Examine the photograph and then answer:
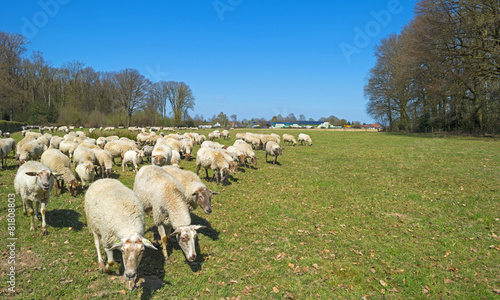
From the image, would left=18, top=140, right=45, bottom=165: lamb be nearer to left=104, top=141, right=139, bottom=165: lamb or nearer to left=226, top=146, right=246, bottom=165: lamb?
left=104, top=141, right=139, bottom=165: lamb

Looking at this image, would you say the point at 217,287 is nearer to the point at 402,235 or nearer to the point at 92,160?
the point at 402,235

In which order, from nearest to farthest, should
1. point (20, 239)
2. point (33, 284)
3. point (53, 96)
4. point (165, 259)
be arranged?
1. point (33, 284)
2. point (165, 259)
3. point (20, 239)
4. point (53, 96)

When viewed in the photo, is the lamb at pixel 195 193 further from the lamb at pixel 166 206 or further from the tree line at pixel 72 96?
the tree line at pixel 72 96

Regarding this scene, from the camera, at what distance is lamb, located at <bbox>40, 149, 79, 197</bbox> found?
9820 millimetres

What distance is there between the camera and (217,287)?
5.24 metres

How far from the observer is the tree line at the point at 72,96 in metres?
52.6

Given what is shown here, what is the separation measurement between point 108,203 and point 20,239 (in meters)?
3.50

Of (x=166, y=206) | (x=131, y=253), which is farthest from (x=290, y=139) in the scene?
(x=131, y=253)

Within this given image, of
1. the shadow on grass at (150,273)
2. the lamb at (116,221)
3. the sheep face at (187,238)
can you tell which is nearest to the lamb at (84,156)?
the lamb at (116,221)

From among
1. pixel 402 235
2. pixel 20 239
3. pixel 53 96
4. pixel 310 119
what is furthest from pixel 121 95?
pixel 310 119

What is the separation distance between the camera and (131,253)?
4.53m

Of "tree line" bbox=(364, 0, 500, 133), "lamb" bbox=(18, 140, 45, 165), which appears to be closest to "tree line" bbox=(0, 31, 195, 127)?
"lamb" bbox=(18, 140, 45, 165)

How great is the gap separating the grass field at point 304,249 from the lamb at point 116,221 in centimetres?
91

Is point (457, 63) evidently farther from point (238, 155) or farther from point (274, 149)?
point (238, 155)
